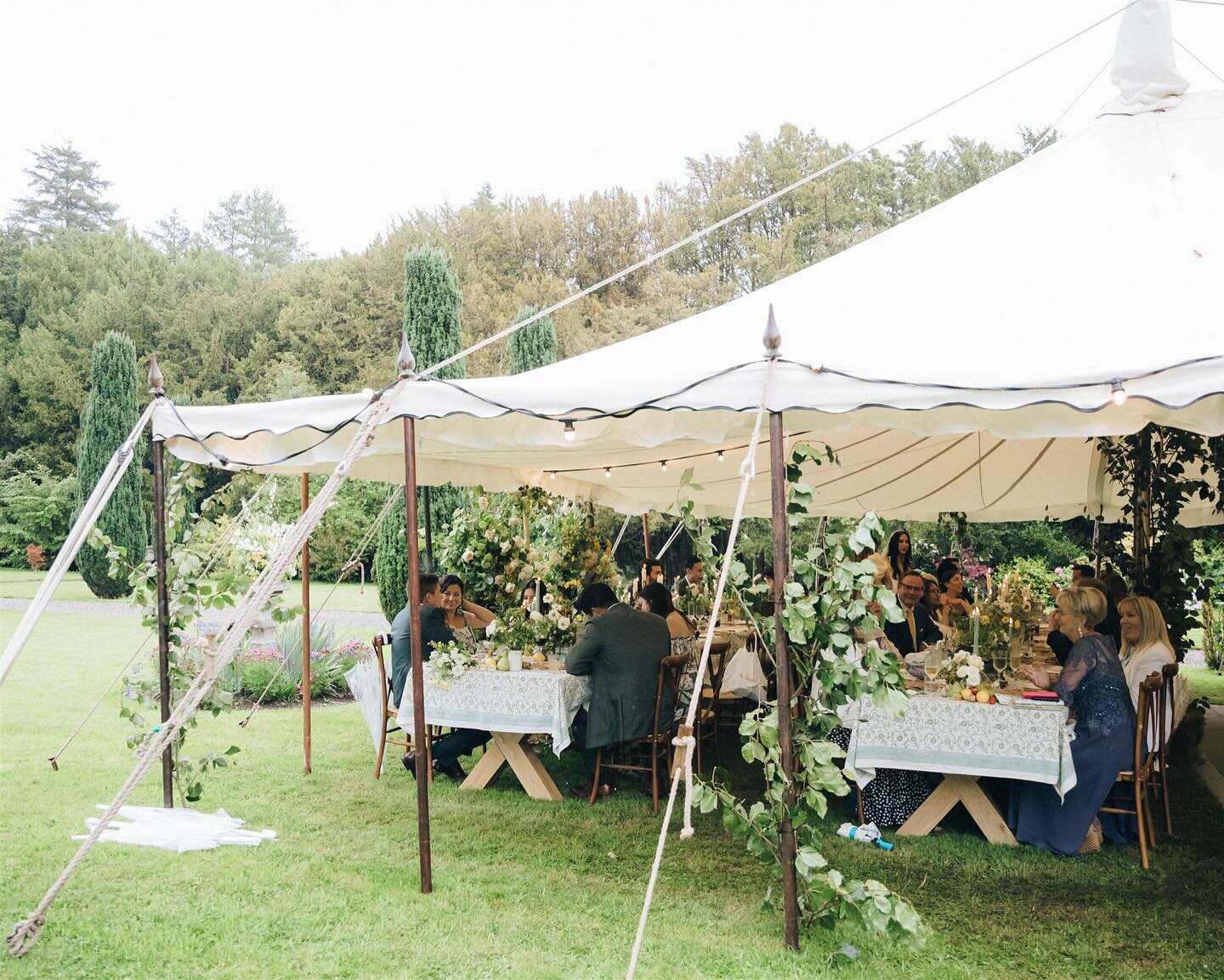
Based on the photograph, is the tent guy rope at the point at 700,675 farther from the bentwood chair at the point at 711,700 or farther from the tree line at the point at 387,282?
the tree line at the point at 387,282

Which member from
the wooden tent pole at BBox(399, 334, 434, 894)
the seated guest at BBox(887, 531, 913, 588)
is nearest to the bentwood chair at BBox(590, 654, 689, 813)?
the wooden tent pole at BBox(399, 334, 434, 894)

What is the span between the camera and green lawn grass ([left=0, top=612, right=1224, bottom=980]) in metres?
3.97

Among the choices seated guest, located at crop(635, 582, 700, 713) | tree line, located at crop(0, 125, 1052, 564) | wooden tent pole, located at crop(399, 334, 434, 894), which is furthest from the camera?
tree line, located at crop(0, 125, 1052, 564)

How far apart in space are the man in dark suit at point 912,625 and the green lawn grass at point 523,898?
54.6 inches

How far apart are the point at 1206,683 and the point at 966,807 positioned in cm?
737

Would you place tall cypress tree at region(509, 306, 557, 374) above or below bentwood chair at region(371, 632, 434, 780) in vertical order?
above

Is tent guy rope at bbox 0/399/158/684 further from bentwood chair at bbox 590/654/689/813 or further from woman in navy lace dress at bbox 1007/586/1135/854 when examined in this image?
woman in navy lace dress at bbox 1007/586/1135/854

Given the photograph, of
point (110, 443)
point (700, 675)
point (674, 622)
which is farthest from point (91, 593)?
point (700, 675)

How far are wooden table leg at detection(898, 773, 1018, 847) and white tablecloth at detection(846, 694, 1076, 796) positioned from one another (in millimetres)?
231

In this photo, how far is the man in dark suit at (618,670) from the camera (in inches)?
246

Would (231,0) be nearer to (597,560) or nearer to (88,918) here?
(597,560)

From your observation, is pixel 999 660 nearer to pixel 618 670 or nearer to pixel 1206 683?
pixel 618 670

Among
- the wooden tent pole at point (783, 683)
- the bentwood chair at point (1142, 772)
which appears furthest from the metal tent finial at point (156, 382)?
the bentwood chair at point (1142, 772)

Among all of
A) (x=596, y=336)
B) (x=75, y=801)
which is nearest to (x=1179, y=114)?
(x=75, y=801)
